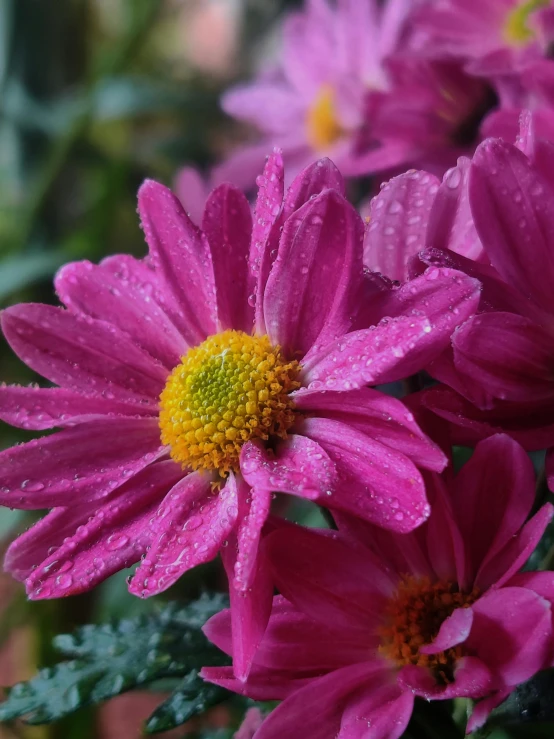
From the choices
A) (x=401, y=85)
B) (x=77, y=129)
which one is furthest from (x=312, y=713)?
(x=77, y=129)

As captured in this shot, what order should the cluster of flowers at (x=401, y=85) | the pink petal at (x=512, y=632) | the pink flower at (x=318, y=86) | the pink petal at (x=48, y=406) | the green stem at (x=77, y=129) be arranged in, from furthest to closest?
the green stem at (x=77, y=129) → the pink flower at (x=318, y=86) → the cluster of flowers at (x=401, y=85) → the pink petal at (x=48, y=406) → the pink petal at (x=512, y=632)

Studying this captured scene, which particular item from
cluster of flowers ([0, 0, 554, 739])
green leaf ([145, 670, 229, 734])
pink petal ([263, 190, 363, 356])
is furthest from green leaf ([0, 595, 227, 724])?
pink petal ([263, 190, 363, 356])

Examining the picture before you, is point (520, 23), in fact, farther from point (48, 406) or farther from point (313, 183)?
point (48, 406)

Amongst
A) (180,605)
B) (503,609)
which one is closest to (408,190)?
(503,609)

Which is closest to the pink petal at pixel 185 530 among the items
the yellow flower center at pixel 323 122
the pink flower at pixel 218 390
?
the pink flower at pixel 218 390

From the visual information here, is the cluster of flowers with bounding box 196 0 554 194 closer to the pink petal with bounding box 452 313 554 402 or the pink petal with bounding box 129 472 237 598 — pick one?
the pink petal with bounding box 452 313 554 402

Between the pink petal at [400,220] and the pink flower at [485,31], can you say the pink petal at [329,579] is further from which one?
the pink flower at [485,31]
